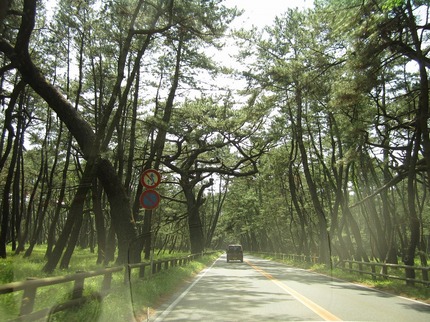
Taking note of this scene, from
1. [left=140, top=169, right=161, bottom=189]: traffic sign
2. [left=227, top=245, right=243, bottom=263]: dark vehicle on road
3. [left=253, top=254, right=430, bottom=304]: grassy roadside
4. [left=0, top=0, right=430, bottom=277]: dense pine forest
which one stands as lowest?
[left=253, top=254, right=430, bottom=304]: grassy roadside

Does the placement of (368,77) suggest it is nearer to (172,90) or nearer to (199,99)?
(172,90)

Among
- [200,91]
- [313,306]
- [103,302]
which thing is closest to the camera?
[103,302]

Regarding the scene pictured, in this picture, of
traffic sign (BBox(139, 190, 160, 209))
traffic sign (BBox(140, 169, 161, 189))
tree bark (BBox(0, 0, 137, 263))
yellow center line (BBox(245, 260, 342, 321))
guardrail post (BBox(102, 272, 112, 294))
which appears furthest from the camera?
tree bark (BBox(0, 0, 137, 263))

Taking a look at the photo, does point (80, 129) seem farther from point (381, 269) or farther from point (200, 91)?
point (381, 269)

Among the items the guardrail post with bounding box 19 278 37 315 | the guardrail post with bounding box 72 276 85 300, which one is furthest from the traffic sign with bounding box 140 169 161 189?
the guardrail post with bounding box 19 278 37 315

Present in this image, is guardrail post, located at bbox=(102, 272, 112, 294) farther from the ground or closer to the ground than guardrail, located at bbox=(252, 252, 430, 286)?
closer to the ground

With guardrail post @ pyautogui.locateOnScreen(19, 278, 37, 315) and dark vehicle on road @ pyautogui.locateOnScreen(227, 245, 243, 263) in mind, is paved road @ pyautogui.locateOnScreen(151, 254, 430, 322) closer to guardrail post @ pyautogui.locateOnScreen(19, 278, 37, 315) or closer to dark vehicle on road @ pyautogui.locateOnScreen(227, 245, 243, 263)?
guardrail post @ pyautogui.locateOnScreen(19, 278, 37, 315)

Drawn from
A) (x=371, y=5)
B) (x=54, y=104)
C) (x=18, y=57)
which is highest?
(x=371, y=5)

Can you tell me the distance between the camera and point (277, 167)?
114ft

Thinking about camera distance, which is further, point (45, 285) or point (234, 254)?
point (234, 254)

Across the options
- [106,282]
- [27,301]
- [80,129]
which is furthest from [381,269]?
[27,301]

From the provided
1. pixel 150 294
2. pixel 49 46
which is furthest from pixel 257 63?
pixel 150 294

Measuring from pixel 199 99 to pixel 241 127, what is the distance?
3.44 metres

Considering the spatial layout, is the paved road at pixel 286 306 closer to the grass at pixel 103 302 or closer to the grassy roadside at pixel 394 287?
the grass at pixel 103 302
